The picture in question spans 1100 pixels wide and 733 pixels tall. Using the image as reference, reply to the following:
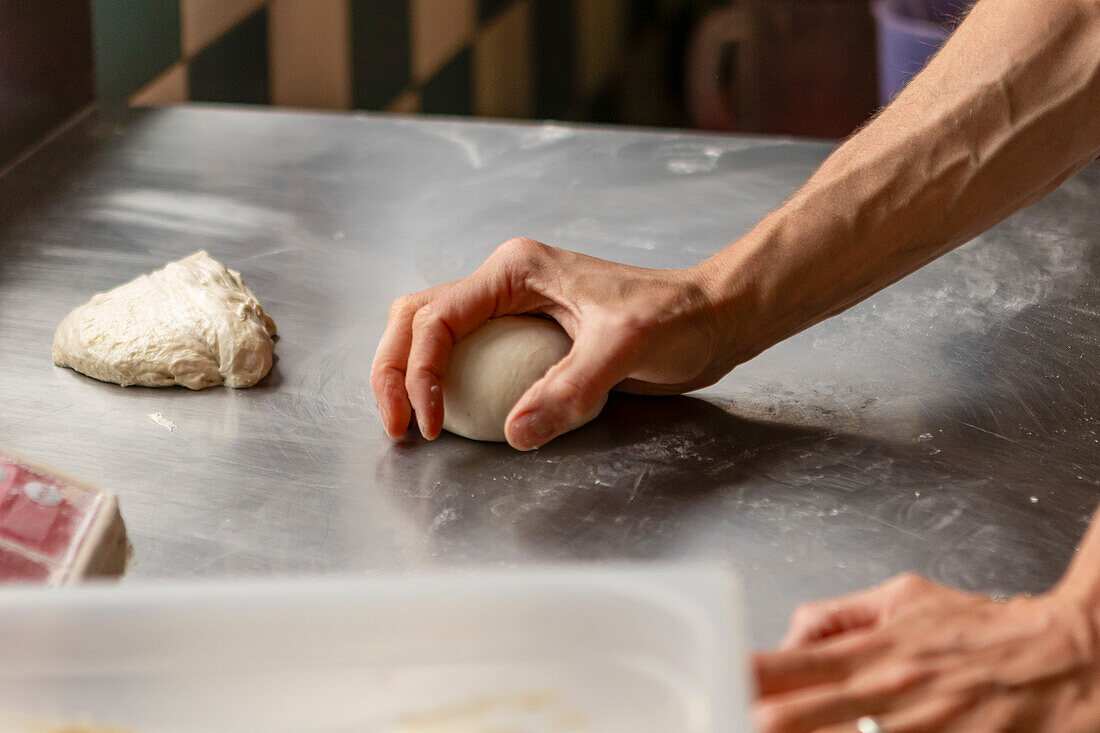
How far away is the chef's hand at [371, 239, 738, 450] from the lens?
3.04 ft

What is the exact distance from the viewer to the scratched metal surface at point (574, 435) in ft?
2.79

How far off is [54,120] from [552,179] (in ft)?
2.58

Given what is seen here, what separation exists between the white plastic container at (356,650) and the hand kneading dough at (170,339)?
58 centimetres

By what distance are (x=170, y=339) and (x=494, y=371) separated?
337 mm

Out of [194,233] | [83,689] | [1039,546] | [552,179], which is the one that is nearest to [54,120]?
[194,233]

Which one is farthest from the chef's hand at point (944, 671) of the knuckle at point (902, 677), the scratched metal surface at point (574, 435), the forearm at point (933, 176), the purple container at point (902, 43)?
the purple container at point (902, 43)

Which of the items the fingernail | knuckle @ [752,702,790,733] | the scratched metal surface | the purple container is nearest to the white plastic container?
knuckle @ [752,702,790,733]

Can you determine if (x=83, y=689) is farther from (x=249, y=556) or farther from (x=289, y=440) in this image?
(x=289, y=440)

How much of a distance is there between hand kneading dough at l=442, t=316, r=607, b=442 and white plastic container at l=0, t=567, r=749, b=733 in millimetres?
467

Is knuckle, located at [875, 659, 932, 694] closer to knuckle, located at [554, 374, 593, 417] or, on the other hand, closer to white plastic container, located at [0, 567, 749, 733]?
white plastic container, located at [0, 567, 749, 733]

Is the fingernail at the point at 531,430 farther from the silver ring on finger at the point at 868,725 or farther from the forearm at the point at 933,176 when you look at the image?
the silver ring on finger at the point at 868,725

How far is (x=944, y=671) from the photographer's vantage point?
62cm

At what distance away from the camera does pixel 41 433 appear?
99 cm

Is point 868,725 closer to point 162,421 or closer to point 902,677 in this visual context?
point 902,677
